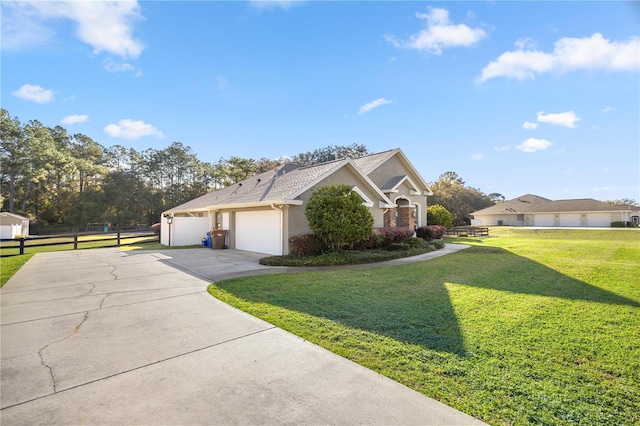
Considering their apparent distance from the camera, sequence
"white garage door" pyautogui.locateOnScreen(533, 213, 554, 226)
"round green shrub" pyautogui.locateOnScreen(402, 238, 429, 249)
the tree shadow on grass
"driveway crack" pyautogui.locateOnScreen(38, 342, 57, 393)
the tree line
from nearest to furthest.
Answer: "driveway crack" pyautogui.locateOnScreen(38, 342, 57, 393), the tree shadow on grass, "round green shrub" pyautogui.locateOnScreen(402, 238, 429, 249), the tree line, "white garage door" pyautogui.locateOnScreen(533, 213, 554, 226)

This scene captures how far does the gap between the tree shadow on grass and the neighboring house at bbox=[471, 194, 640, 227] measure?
42.5 metres

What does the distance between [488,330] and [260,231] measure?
469 inches

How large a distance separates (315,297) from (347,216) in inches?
225

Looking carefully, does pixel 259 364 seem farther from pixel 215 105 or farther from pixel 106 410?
pixel 215 105

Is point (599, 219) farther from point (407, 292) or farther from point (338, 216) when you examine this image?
point (407, 292)

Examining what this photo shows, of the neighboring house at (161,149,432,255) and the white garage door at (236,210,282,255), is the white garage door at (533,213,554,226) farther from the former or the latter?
the white garage door at (236,210,282,255)

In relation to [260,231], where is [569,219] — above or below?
above

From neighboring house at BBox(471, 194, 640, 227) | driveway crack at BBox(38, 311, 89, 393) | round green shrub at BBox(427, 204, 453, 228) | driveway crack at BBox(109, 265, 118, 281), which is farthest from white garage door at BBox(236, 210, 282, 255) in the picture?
neighboring house at BBox(471, 194, 640, 227)

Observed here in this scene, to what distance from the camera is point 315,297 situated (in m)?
6.51

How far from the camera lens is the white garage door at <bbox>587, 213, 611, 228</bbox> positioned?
132ft

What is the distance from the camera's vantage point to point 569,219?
139ft

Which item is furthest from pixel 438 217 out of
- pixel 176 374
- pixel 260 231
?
pixel 176 374

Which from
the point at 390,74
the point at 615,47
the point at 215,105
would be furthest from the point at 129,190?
the point at 615,47

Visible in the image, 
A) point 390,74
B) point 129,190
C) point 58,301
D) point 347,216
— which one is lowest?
point 58,301
